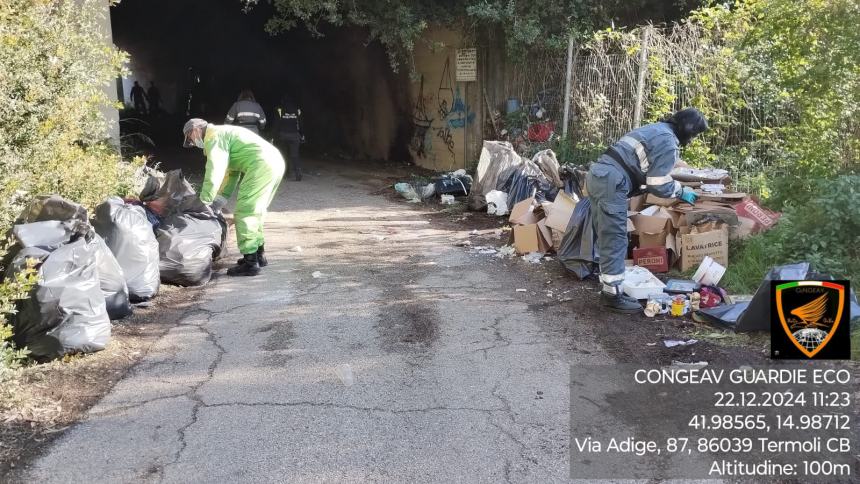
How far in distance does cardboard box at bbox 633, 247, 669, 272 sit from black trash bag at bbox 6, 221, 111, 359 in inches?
169

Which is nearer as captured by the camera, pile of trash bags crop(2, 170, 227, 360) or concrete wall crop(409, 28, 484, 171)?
pile of trash bags crop(2, 170, 227, 360)

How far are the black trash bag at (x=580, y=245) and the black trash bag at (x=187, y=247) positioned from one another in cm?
313

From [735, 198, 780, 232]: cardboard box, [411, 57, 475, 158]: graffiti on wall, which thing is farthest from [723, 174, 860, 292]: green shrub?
[411, 57, 475, 158]: graffiti on wall

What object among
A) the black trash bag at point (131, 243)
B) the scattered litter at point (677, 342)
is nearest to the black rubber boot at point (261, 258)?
the black trash bag at point (131, 243)

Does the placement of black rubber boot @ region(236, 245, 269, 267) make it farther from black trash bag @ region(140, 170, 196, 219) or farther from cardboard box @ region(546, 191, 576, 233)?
cardboard box @ region(546, 191, 576, 233)

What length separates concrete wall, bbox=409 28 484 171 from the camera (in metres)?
13.0

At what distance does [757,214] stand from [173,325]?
5.00 m

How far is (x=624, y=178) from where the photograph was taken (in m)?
5.31

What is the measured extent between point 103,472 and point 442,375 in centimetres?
184

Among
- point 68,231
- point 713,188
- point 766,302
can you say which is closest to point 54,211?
point 68,231

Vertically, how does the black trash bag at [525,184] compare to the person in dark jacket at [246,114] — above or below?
below

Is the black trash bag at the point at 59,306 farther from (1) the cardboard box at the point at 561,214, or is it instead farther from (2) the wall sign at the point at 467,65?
(2) the wall sign at the point at 467,65

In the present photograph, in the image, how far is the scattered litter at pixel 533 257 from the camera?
6.86 meters

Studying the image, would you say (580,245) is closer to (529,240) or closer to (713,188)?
(529,240)
